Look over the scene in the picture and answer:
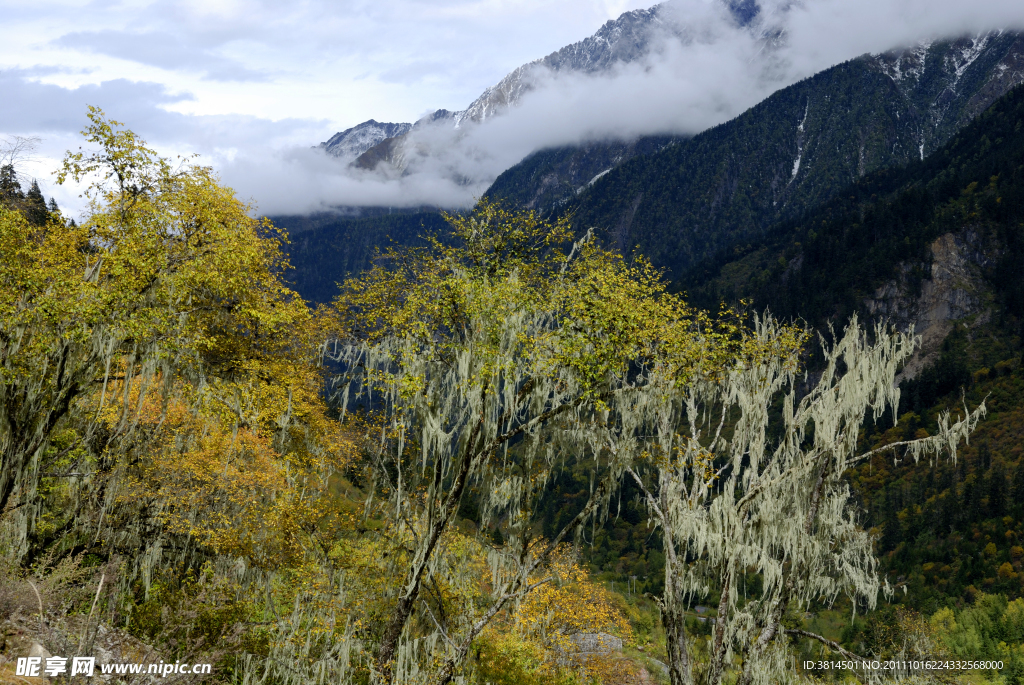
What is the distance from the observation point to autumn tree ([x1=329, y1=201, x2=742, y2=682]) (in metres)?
13.2

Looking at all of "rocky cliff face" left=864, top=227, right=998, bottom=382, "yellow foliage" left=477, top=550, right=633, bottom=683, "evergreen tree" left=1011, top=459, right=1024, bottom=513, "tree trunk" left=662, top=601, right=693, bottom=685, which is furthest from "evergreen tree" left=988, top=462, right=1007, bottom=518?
"tree trunk" left=662, top=601, right=693, bottom=685

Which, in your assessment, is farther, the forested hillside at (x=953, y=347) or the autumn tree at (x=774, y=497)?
the forested hillside at (x=953, y=347)

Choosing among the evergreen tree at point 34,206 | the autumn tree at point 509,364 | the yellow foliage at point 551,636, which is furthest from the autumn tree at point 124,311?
the yellow foliage at point 551,636

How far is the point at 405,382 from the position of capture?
13.1m

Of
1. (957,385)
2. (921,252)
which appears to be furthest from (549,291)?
(921,252)

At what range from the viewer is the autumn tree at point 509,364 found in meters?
13.2

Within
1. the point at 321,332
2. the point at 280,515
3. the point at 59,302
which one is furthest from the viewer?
the point at 321,332

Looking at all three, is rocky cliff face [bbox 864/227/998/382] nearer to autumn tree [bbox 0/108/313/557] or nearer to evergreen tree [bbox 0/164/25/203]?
autumn tree [bbox 0/108/313/557]

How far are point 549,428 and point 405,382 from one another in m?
3.89

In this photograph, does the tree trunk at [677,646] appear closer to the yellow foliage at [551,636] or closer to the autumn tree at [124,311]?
the yellow foliage at [551,636]

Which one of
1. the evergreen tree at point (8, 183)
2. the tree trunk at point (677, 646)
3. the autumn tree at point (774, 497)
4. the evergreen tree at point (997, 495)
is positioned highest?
the evergreen tree at point (8, 183)

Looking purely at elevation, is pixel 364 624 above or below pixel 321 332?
below

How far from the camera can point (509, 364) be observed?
42.0 ft

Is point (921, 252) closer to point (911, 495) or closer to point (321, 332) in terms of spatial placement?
point (911, 495)
